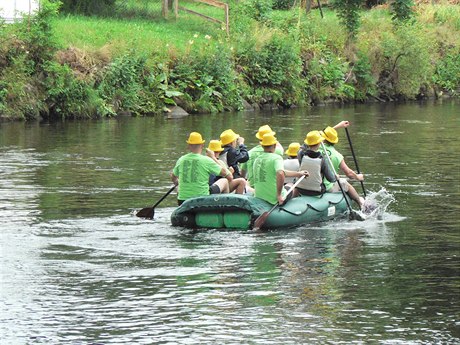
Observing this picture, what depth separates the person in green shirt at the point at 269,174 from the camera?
19156 millimetres

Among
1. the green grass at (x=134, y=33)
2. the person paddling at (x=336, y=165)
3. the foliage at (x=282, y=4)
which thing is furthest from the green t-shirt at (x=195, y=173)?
the foliage at (x=282, y=4)

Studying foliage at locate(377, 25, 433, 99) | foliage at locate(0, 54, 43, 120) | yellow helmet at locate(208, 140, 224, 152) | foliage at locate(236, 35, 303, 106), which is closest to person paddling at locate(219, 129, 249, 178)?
yellow helmet at locate(208, 140, 224, 152)

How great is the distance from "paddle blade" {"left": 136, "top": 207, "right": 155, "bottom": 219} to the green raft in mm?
909

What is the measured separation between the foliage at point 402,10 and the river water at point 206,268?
3346cm

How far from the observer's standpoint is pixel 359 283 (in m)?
15.1

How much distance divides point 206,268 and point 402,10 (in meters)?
46.9

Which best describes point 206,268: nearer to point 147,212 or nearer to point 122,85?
point 147,212

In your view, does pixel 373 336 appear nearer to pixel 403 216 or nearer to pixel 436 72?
pixel 403 216

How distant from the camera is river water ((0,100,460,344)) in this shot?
42.1 feet

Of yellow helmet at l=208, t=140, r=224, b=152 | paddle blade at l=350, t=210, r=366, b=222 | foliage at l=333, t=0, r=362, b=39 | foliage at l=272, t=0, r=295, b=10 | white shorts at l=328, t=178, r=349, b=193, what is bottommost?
paddle blade at l=350, t=210, r=366, b=222

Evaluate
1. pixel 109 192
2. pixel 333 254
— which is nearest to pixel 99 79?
pixel 109 192

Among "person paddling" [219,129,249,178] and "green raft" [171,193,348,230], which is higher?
"person paddling" [219,129,249,178]

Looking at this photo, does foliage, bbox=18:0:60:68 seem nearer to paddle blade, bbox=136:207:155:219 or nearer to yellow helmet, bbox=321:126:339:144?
paddle blade, bbox=136:207:155:219

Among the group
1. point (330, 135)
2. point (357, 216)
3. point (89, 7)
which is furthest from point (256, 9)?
point (357, 216)
